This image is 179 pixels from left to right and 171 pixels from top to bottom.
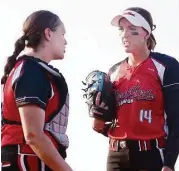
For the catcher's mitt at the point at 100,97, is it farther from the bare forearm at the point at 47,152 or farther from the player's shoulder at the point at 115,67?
the bare forearm at the point at 47,152

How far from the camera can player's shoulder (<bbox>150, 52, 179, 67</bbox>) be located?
3.90 meters

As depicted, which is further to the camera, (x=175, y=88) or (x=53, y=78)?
(x=175, y=88)

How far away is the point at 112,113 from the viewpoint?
402cm

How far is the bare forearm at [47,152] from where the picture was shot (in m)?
2.67

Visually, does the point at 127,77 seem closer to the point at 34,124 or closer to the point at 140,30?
the point at 140,30

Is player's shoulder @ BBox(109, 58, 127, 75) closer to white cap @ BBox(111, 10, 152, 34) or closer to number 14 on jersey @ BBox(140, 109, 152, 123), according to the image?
white cap @ BBox(111, 10, 152, 34)

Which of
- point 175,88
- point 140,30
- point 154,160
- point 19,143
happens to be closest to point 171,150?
point 154,160

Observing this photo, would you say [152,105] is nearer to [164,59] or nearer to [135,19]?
[164,59]

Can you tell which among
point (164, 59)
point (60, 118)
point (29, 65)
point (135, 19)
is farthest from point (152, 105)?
point (29, 65)

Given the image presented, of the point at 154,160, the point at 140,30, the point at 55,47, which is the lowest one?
the point at 154,160

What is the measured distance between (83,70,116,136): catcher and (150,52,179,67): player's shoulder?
0.45 metres

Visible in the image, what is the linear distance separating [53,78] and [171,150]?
1.30 m

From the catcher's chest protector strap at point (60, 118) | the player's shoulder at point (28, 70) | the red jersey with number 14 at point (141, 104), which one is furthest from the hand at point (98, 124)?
the player's shoulder at point (28, 70)

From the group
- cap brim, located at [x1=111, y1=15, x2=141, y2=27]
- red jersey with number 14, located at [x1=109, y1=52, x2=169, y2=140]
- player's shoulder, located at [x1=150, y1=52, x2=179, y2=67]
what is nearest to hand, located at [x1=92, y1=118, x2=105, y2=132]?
red jersey with number 14, located at [x1=109, y1=52, x2=169, y2=140]
